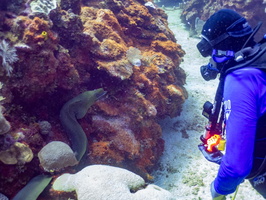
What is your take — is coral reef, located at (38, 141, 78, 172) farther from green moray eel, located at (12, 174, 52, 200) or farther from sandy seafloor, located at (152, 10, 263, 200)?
sandy seafloor, located at (152, 10, 263, 200)

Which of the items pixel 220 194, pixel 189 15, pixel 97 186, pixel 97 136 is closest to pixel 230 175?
pixel 220 194

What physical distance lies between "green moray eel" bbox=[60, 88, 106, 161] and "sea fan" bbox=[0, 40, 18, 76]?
1.16m

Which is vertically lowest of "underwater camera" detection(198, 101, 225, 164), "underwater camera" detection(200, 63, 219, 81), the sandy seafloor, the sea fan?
the sandy seafloor

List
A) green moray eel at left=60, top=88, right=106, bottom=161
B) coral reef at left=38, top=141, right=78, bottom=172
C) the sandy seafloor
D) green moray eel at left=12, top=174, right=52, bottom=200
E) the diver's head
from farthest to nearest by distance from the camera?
the sandy seafloor → green moray eel at left=60, top=88, right=106, bottom=161 → coral reef at left=38, top=141, right=78, bottom=172 → green moray eel at left=12, top=174, right=52, bottom=200 → the diver's head

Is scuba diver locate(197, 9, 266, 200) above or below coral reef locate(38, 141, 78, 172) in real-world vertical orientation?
above

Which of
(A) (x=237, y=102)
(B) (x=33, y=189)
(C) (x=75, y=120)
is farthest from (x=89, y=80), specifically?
(A) (x=237, y=102)

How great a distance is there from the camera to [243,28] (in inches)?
88.6

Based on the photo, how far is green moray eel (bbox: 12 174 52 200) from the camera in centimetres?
267

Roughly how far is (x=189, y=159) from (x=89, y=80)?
2.92 metres

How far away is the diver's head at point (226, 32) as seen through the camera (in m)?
2.22

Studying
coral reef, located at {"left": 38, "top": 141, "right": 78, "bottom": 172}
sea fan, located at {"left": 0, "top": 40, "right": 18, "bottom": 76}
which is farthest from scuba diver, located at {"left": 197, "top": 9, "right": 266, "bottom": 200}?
sea fan, located at {"left": 0, "top": 40, "right": 18, "bottom": 76}

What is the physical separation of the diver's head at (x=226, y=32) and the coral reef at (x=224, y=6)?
9779 mm

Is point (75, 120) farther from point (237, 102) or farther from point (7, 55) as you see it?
point (237, 102)

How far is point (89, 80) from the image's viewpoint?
441 centimetres
